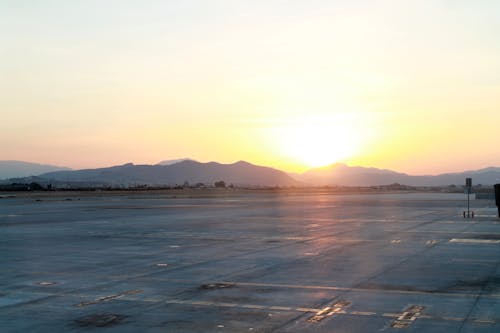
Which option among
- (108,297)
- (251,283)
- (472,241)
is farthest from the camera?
(472,241)

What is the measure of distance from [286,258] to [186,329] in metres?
9.39

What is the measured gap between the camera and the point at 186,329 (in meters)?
9.98

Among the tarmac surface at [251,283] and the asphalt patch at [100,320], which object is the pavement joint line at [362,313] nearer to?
the tarmac surface at [251,283]

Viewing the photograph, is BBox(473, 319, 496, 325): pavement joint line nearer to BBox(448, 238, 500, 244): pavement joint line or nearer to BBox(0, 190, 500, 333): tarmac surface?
BBox(0, 190, 500, 333): tarmac surface

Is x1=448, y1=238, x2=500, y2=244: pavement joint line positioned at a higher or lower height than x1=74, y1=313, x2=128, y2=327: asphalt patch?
lower

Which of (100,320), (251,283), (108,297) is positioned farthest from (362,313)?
(108,297)

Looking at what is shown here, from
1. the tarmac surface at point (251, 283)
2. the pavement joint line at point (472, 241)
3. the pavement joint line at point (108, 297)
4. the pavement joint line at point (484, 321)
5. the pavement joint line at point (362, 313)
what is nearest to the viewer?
the pavement joint line at point (484, 321)

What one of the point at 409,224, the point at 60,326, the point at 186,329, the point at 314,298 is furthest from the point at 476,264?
the point at 409,224

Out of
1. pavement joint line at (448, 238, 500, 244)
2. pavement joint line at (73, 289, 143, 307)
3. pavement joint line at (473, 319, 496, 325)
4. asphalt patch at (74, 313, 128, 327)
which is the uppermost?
pavement joint line at (73, 289, 143, 307)

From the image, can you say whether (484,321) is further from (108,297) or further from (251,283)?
(108,297)

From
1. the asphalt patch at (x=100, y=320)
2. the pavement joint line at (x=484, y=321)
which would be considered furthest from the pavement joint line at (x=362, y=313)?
the asphalt patch at (x=100, y=320)

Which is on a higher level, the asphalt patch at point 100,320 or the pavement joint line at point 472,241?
the asphalt patch at point 100,320

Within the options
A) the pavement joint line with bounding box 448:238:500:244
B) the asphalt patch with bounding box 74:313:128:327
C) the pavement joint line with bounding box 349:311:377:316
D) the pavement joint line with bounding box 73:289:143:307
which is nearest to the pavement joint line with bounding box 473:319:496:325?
the pavement joint line with bounding box 349:311:377:316

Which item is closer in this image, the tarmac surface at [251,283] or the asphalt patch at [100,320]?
the asphalt patch at [100,320]
